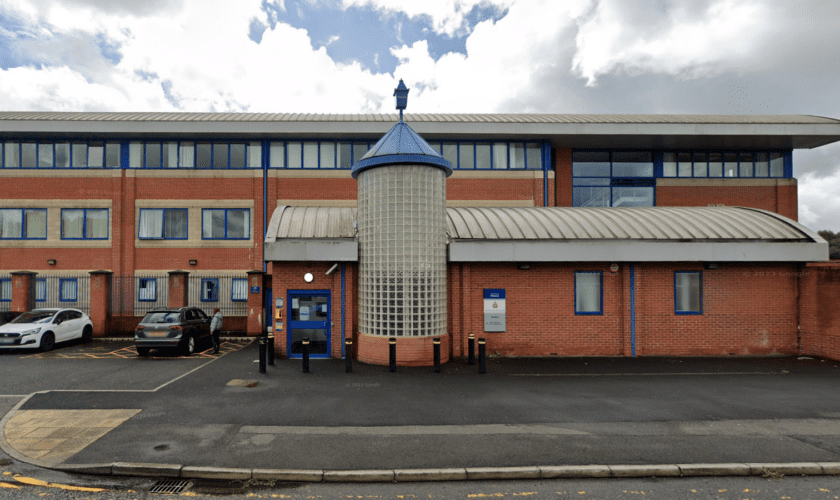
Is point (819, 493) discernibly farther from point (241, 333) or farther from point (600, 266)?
point (241, 333)

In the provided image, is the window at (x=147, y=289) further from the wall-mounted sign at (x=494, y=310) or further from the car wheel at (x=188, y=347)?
the wall-mounted sign at (x=494, y=310)

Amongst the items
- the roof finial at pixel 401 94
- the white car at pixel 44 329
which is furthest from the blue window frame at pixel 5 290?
the roof finial at pixel 401 94

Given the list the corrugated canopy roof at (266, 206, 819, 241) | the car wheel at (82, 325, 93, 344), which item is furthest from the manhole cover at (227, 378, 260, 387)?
the car wheel at (82, 325, 93, 344)

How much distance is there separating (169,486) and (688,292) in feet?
49.1

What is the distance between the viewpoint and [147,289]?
21000mm

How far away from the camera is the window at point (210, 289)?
21.1 m

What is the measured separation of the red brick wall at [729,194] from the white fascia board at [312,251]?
19.6 meters

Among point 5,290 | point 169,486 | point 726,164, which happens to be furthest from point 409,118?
point 5,290

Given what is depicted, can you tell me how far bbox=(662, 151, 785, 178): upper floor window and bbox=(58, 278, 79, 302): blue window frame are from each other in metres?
31.7

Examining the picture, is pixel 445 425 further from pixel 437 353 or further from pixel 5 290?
pixel 5 290

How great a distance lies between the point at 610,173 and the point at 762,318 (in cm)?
1281

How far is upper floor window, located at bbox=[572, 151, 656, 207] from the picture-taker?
24.7 meters

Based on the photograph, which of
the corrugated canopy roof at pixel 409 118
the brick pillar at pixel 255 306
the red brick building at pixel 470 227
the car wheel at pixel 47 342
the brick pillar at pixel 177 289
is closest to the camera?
the red brick building at pixel 470 227

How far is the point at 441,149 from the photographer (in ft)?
75.6
